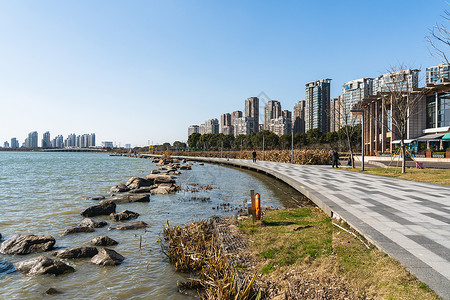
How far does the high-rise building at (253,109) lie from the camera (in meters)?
91.2

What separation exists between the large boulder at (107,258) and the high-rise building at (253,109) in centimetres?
8524

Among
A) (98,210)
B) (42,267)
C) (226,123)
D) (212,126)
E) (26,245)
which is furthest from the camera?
(212,126)

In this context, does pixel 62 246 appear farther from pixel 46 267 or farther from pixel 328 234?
pixel 328 234

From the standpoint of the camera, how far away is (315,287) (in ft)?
13.1

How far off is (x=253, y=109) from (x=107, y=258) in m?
89.2

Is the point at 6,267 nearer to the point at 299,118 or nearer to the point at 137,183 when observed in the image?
the point at 137,183

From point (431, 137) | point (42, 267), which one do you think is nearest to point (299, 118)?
point (431, 137)

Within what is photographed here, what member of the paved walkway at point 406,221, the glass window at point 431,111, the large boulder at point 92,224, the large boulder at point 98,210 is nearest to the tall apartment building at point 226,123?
the glass window at point 431,111

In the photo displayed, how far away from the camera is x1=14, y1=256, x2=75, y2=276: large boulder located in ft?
19.6

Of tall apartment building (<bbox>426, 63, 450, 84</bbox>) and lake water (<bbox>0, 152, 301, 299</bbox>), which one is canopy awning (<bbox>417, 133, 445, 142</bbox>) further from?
lake water (<bbox>0, 152, 301, 299</bbox>)

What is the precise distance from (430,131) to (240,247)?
44.4m

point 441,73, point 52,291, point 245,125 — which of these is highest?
point 245,125

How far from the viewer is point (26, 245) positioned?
739cm

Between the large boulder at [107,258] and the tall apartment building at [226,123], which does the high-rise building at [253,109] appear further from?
the large boulder at [107,258]
